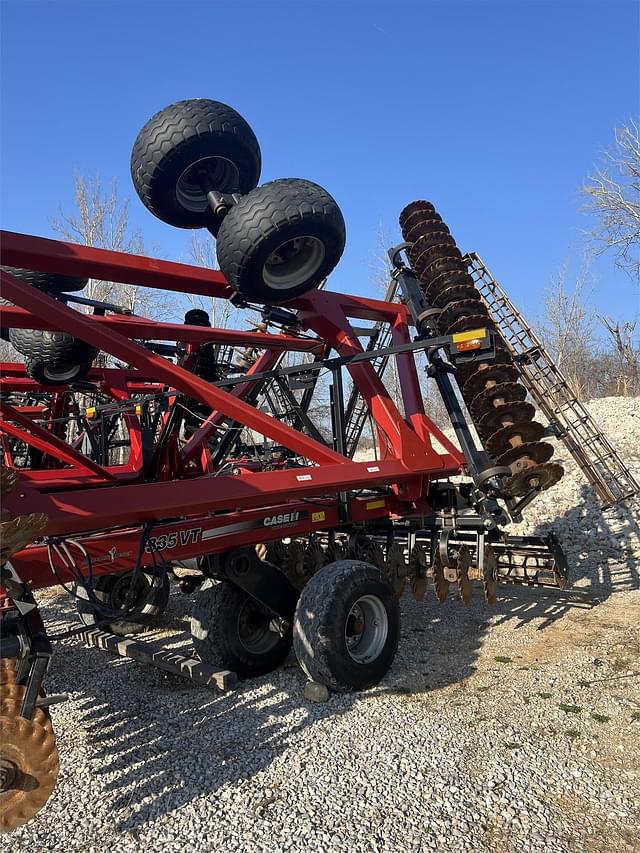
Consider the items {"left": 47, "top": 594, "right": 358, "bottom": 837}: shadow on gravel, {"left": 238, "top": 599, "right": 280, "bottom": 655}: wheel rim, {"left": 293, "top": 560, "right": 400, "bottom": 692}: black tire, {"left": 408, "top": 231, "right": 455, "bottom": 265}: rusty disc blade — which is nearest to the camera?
{"left": 47, "top": 594, "right": 358, "bottom": 837}: shadow on gravel

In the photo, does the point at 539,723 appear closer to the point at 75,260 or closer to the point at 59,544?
the point at 59,544

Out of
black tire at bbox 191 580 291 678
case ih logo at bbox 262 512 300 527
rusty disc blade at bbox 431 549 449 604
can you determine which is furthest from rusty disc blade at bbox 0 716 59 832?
rusty disc blade at bbox 431 549 449 604

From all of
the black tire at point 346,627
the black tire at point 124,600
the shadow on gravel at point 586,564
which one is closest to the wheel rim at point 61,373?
the black tire at point 124,600

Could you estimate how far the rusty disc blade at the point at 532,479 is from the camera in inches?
209

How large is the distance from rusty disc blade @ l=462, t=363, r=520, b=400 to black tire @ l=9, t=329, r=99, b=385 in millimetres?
3673

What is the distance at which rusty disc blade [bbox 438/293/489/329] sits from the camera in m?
5.95

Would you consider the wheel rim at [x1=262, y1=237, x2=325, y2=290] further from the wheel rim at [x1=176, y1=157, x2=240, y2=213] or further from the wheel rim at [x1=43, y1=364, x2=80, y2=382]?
the wheel rim at [x1=43, y1=364, x2=80, y2=382]

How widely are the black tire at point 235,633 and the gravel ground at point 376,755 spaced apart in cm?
17

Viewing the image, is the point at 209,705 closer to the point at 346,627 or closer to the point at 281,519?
the point at 346,627

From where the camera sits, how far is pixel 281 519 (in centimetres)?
466

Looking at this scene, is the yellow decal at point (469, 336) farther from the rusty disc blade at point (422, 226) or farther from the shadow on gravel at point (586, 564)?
the shadow on gravel at point (586, 564)

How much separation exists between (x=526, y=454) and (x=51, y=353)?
4.45m

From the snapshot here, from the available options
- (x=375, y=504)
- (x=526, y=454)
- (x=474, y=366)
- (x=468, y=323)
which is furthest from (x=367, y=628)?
(x=468, y=323)

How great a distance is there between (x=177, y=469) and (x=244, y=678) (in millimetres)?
2039
